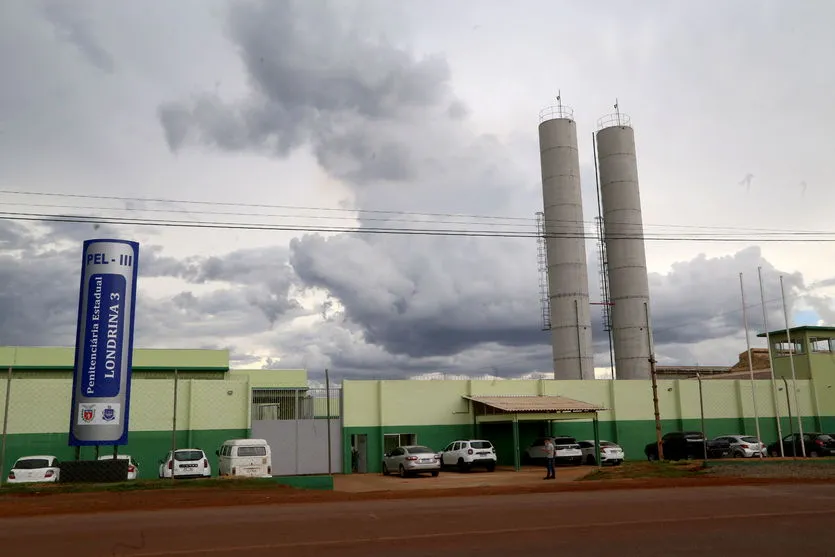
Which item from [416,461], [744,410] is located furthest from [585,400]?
[416,461]

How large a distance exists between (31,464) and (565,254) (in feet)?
121

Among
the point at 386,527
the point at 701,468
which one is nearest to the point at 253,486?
the point at 386,527

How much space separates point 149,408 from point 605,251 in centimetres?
3586

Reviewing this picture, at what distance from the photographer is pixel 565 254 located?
52.7 m

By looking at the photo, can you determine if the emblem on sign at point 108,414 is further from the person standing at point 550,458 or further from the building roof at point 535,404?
the building roof at point 535,404

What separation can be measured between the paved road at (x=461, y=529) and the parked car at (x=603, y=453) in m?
18.8

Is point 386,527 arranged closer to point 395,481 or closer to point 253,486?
point 253,486

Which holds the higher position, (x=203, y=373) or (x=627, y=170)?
(x=627, y=170)

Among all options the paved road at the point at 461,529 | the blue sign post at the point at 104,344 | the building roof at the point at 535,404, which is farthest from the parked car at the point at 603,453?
the blue sign post at the point at 104,344

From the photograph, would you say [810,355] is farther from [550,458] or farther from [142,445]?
[142,445]

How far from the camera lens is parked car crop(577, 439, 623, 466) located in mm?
37375

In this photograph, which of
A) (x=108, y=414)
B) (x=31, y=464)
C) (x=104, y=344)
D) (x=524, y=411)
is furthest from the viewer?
(x=524, y=411)

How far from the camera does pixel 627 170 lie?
56.2 m

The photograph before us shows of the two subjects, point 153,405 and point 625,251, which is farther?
point 625,251
